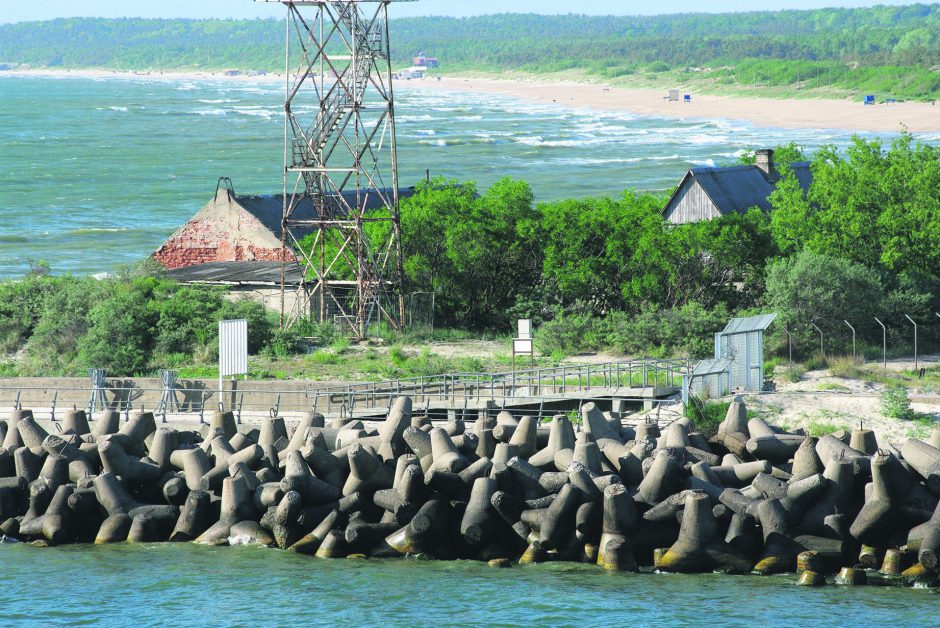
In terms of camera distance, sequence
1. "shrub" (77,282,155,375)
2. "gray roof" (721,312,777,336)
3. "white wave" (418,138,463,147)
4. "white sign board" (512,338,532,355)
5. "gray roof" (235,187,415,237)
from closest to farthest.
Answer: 1. "gray roof" (721,312,777,336)
2. "white sign board" (512,338,532,355)
3. "shrub" (77,282,155,375)
4. "gray roof" (235,187,415,237)
5. "white wave" (418,138,463,147)

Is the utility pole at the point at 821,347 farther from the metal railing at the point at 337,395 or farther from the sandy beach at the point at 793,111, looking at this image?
→ the sandy beach at the point at 793,111

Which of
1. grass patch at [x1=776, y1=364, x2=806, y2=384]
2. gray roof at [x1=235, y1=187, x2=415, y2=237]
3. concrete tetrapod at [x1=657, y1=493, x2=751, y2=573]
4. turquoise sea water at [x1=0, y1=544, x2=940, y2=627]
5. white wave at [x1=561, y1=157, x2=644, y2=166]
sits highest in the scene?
white wave at [x1=561, y1=157, x2=644, y2=166]

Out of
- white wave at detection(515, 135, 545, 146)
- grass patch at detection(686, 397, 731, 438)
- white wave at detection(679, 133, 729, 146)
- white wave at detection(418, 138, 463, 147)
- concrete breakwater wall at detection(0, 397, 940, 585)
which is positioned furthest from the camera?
white wave at detection(418, 138, 463, 147)

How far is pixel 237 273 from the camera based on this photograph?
139 ft

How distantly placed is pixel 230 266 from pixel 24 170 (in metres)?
75.0

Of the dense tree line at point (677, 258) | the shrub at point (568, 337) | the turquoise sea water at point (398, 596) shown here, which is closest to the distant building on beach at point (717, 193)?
the dense tree line at point (677, 258)

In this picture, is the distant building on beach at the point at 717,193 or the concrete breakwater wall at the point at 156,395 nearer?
the concrete breakwater wall at the point at 156,395

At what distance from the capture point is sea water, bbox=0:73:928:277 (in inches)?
3201

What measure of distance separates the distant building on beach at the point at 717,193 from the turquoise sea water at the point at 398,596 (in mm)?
25937

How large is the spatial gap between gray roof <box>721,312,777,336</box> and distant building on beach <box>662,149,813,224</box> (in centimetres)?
1537

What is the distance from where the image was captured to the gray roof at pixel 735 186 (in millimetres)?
45469

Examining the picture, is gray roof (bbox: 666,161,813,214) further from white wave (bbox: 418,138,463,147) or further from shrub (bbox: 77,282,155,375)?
white wave (bbox: 418,138,463,147)

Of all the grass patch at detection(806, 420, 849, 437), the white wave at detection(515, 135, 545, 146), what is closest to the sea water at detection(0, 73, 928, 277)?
the white wave at detection(515, 135, 545, 146)

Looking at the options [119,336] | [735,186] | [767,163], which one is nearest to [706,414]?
[119,336]
